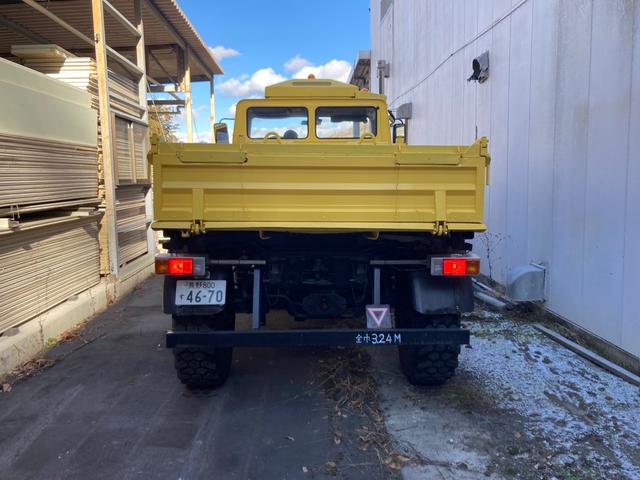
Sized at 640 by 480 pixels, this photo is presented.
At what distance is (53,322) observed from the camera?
5.52m

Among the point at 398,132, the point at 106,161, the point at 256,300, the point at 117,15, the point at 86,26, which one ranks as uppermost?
the point at 86,26

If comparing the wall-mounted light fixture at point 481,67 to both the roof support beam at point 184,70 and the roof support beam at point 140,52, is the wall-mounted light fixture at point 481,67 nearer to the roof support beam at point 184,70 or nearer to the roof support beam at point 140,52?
the roof support beam at point 140,52

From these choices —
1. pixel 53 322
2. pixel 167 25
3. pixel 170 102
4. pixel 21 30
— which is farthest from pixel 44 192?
pixel 170 102

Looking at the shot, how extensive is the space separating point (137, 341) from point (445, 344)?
347cm

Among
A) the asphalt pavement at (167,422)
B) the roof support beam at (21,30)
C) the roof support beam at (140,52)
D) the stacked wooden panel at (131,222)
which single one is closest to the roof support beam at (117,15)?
the roof support beam at (140,52)

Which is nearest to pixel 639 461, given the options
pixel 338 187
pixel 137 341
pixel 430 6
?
pixel 338 187

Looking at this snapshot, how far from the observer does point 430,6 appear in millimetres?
10172

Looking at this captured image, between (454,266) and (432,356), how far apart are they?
32.6 inches

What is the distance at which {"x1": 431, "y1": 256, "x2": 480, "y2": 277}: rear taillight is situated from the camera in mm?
3695

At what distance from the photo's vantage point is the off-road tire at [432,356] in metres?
4.02

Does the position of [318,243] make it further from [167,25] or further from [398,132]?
[167,25]

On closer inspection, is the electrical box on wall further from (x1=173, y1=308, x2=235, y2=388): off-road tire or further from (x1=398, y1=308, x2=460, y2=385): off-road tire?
(x1=173, y1=308, x2=235, y2=388): off-road tire

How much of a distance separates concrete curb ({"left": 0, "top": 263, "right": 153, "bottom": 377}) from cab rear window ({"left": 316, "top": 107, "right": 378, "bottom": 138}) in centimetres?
351

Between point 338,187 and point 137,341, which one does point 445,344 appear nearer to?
point 338,187
